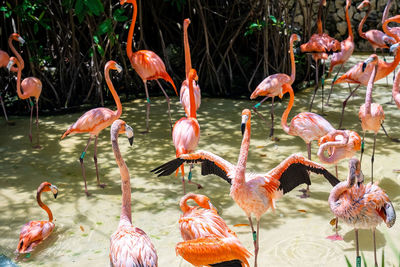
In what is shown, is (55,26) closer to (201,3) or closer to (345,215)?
(201,3)

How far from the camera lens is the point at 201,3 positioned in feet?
30.0

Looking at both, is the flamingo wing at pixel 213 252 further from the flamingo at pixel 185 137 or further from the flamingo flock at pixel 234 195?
the flamingo at pixel 185 137

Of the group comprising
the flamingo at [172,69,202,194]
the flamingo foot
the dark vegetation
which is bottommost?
the flamingo foot

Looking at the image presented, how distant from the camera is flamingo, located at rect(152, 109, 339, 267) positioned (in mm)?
3709

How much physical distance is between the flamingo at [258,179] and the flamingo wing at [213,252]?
0.56 metres

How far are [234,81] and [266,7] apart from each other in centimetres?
185

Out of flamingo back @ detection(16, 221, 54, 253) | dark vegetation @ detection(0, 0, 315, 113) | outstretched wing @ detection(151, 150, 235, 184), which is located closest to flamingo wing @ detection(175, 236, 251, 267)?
outstretched wing @ detection(151, 150, 235, 184)

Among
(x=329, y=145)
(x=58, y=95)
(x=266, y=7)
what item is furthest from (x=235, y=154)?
(x=58, y=95)

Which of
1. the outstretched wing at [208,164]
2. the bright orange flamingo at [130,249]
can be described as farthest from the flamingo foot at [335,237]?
the bright orange flamingo at [130,249]

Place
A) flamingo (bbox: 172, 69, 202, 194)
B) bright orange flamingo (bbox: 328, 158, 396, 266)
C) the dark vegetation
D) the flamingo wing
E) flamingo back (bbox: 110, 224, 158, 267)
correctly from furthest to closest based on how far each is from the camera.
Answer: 1. the dark vegetation
2. flamingo (bbox: 172, 69, 202, 194)
3. bright orange flamingo (bbox: 328, 158, 396, 266)
4. the flamingo wing
5. flamingo back (bbox: 110, 224, 158, 267)

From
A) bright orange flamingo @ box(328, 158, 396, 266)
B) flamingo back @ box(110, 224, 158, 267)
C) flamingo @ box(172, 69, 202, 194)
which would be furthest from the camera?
flamingo @ box(172, 69, 202, 194)

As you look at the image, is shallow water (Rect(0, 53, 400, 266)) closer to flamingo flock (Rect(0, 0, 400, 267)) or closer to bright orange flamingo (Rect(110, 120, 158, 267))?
flamingo flock (Rect(0, 0, 400, 267))

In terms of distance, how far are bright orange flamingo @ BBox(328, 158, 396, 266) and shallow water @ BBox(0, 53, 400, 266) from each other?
0.69 feet

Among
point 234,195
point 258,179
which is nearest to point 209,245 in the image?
point 234,195
